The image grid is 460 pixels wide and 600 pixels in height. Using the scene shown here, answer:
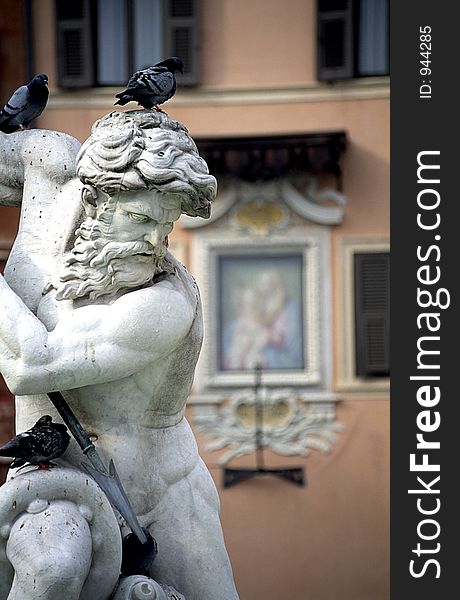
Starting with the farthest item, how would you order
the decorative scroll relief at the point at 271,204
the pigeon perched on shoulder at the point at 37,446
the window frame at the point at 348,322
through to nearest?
the decorative scroll relief at the point at 271,204
the window frame at the point at 348,322
the pigeon perched on shoulder at the point at 37,446

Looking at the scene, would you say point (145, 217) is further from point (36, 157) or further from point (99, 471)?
point (99, 471)

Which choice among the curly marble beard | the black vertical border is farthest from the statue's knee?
the black vertical border

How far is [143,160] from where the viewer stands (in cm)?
395

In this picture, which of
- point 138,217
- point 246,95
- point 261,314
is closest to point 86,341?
point 138,217

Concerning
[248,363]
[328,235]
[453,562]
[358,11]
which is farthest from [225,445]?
[453,562]

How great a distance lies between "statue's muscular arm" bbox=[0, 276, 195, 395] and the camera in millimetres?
3934

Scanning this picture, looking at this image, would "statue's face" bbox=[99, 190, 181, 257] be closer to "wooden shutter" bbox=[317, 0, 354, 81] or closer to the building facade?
the building facade

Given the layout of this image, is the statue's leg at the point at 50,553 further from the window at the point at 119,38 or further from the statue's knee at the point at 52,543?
the window at the point at 119,38

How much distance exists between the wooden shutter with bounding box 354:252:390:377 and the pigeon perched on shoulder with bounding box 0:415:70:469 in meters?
14.9

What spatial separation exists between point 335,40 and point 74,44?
266cm

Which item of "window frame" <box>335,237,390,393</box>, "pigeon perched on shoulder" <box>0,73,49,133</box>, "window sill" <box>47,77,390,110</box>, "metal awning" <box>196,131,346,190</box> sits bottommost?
"window frame" <box>335,237,390,393</box>

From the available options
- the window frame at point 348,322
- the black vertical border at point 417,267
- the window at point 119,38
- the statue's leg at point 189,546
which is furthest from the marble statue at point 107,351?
the window at point 119,38

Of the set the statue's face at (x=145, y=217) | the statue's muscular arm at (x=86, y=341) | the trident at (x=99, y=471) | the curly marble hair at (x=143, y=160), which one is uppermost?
the curly marble hair at (x=143, y=160)

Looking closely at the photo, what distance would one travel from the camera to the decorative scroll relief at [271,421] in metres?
19.0
